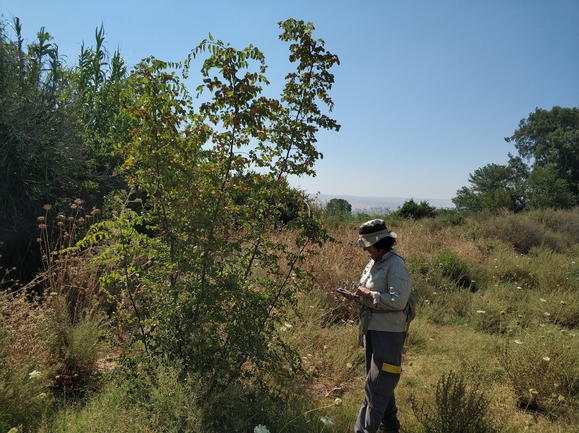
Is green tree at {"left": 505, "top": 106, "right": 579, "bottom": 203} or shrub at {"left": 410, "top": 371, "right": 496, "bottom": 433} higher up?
green tree at {"left": 505, "top": 106, "right": 579, "bottom": 203}

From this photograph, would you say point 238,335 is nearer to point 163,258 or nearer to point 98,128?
point 163,258

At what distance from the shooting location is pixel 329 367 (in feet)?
14.4

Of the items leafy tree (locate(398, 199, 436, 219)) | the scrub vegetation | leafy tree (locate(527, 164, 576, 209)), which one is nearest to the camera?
the scrub vegetation

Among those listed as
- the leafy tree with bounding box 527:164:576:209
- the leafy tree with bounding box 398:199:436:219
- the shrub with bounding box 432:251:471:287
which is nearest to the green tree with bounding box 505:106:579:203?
the leafy tree with bounding box 527:164:576:209

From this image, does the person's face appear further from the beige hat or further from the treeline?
the treeline

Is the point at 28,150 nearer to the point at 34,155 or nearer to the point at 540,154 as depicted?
the point at 34,155

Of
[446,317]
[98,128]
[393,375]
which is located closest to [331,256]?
[446,317]

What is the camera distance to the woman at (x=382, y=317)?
285cm

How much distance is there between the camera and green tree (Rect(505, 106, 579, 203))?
1565 inches

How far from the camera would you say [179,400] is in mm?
2434

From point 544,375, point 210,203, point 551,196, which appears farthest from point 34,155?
point 551,196

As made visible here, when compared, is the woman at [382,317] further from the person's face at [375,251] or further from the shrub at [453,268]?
the shrub at [453,268]

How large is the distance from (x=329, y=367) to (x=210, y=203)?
8.28ft

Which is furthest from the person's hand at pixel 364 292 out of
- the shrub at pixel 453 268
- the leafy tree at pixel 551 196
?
the leafy tree at pixel 551 196
